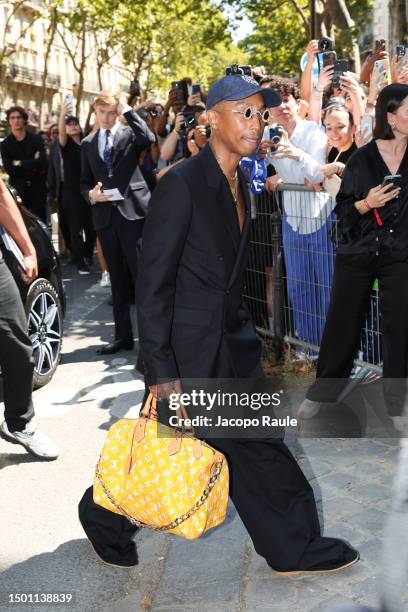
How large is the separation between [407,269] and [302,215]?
4.48 feet

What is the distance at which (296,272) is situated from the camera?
6492mm

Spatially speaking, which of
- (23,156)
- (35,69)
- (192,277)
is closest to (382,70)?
(192,277)

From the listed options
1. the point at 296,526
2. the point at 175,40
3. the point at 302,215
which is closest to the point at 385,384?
the point at 302,215

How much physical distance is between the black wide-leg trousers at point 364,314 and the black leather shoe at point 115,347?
8.93 ft

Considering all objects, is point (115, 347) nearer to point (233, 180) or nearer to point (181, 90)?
point (181, 90)

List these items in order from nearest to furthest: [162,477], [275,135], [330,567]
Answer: [162,477]
[330,567]
[275,135]

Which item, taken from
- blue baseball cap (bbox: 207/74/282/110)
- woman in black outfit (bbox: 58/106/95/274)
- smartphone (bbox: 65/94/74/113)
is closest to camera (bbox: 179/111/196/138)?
blue baseball cap (bbox: 207/74/282/110)

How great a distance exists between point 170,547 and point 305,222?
298 cm

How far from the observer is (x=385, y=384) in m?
5.30

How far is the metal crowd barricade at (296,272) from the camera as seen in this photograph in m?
6.07

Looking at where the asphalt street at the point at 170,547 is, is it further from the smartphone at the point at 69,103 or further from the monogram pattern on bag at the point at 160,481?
the smartphone at the point at 69,103

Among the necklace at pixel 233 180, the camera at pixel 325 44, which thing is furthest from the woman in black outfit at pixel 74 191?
the necklace at pixel 233 180

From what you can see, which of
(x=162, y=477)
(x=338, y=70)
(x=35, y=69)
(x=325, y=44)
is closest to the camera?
(x=162, y=477)

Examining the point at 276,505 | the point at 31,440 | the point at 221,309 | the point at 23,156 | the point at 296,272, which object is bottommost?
the point at 31,440
